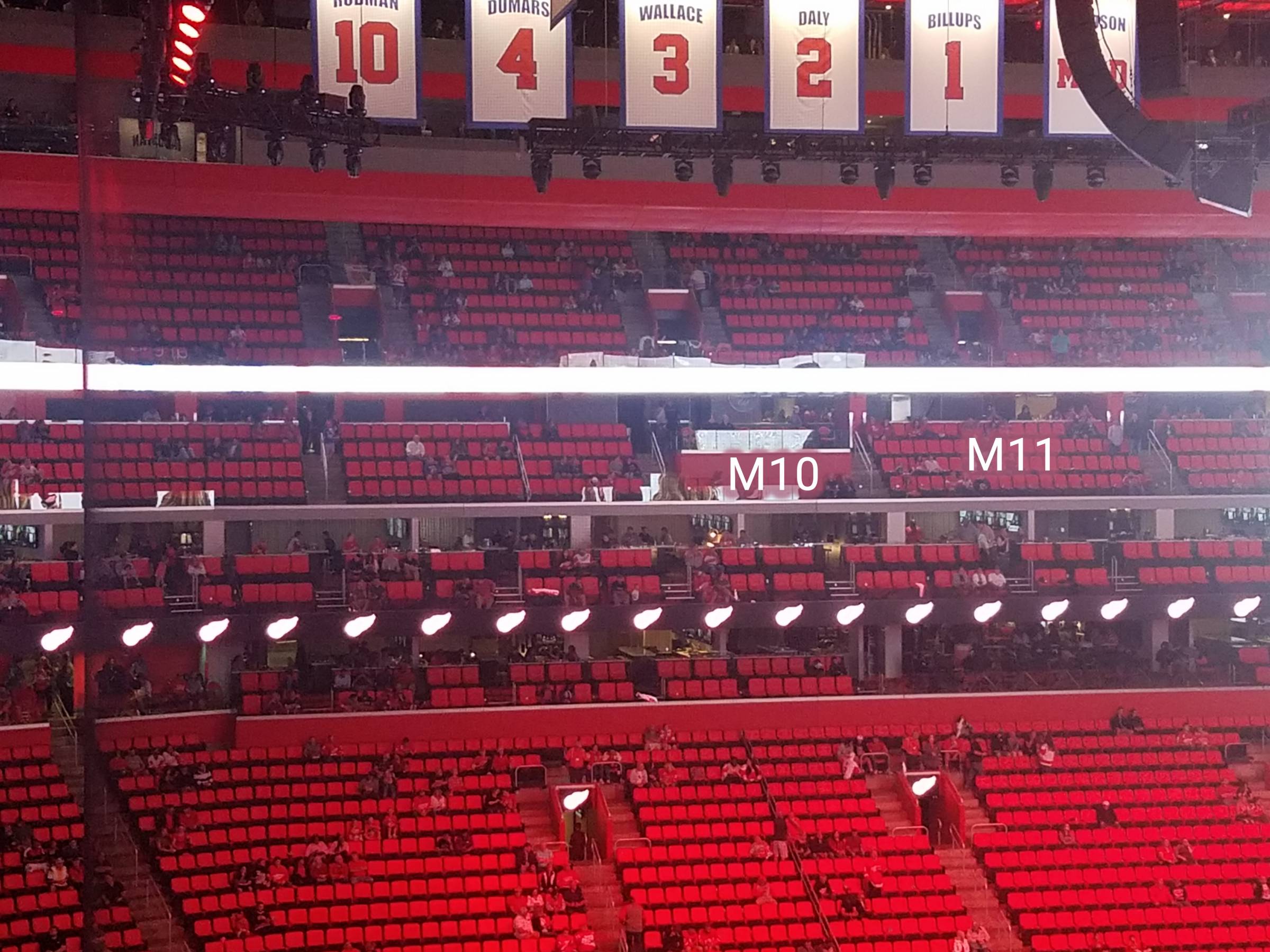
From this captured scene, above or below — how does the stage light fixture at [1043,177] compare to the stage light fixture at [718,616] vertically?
above

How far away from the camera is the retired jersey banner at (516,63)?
1516 centimetres

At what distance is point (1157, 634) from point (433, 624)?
1325 centimetres

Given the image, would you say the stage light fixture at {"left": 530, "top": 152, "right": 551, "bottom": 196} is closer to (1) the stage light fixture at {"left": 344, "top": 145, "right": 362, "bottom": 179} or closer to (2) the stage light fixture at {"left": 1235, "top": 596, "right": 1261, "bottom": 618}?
(1) the stage light fixture at {"left": 344, "top": 145, "right": 362, "bottom": 179}

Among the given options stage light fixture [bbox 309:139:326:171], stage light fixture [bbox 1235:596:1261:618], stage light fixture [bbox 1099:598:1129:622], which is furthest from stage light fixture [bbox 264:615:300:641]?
stage light fixture [bbox 1235:596:1261:618]

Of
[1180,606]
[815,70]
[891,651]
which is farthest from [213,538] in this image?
[1180,606]

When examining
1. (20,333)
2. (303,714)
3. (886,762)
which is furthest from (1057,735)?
(20,333)

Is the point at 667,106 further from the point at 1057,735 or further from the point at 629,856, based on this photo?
the point at 1057,735

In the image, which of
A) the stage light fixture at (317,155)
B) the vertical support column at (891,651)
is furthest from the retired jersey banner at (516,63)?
the vertical support column at (891,651)

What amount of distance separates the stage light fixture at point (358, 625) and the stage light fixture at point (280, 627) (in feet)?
2.52

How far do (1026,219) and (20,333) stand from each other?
15.9 metres

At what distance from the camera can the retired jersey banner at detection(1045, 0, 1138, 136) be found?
616 inches

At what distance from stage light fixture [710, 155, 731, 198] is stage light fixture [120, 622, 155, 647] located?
10023mm

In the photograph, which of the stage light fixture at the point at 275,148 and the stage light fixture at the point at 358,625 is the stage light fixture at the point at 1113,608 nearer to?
Answer: the stage light fixture at the point at 358,625

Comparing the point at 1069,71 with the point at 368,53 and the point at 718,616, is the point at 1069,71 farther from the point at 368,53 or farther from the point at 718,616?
the point at 718,616
